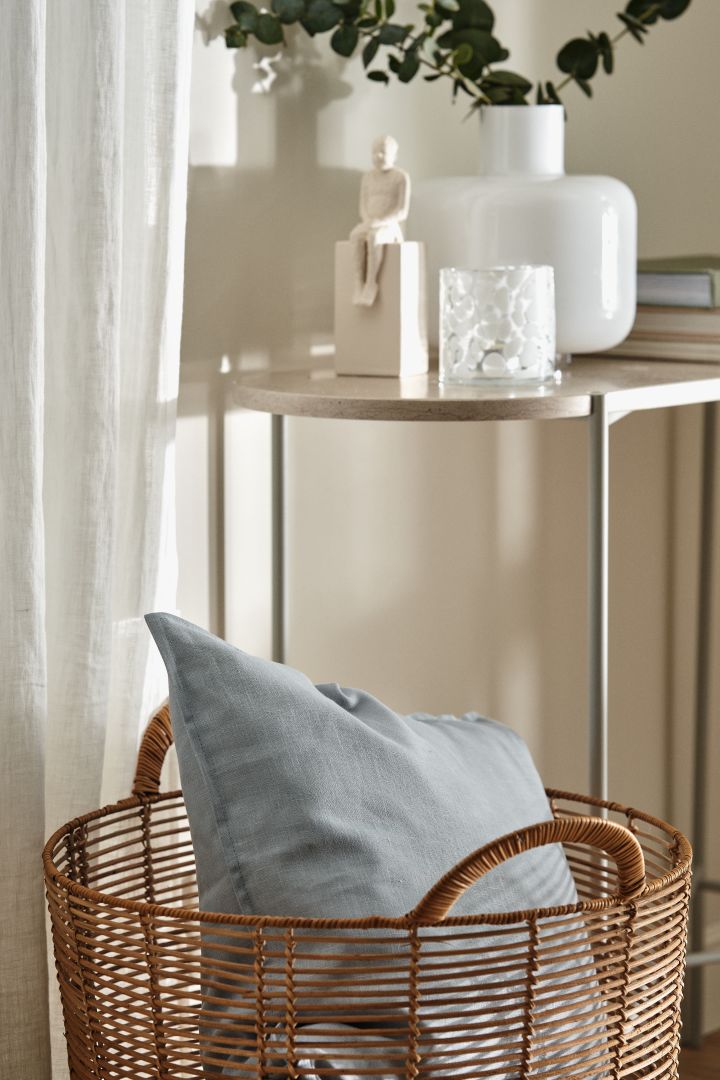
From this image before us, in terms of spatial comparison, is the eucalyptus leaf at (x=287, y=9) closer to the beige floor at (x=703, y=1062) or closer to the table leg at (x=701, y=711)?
the table leg at (x=701, y=711)

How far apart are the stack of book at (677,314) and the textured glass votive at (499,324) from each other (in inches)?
12.1

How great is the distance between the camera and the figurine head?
1405 mm

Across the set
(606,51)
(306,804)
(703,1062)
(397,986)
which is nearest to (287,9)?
(606,51)

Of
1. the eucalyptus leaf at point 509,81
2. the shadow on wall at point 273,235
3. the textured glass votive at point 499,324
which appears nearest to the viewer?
the textured glass votive at point 499,324

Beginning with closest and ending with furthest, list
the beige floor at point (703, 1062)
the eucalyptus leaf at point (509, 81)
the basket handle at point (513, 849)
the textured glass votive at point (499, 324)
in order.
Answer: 1. the basket handle at point (513, 849)
2. the textured glass votive at point (499, 324)
3. the eucalyptus leaf at point (509, 81)
4. the beige floor at point (703, 1062)

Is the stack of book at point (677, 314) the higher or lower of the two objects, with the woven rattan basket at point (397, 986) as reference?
higher

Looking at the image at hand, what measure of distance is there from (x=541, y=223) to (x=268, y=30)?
1.10 ft

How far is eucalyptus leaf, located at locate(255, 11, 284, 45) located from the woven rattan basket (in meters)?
0.84

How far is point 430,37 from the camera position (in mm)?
1513

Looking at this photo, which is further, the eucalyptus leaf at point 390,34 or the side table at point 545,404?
the eucalyptus leaf at point 390,34

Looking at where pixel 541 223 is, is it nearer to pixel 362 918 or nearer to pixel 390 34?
pixel 390 34

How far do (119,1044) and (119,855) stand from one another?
261 mm

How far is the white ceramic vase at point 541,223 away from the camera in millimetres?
1455

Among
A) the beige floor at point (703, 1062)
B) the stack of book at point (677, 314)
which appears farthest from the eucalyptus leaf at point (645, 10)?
the beige floor at point (703, 1062)
